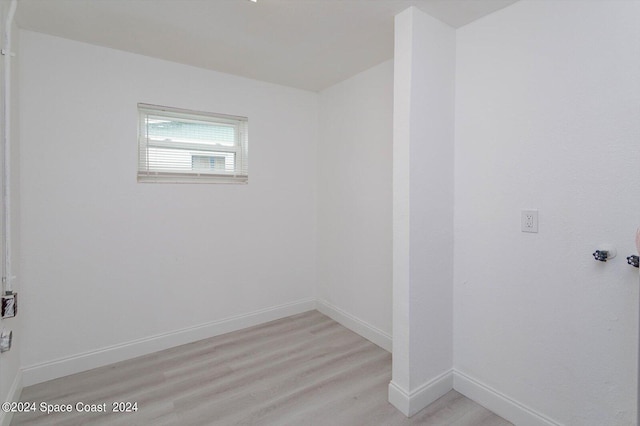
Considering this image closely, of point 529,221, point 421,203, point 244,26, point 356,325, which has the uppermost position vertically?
point 244,26

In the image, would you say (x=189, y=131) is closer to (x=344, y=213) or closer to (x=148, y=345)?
(x=344, y=213)

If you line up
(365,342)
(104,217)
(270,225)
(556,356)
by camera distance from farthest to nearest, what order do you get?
(270,225) < (365,342) < (104,217) < (556,356)

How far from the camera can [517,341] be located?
177 centimetres

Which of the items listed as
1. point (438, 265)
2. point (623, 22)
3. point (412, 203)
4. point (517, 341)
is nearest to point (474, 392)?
point (517, 341)

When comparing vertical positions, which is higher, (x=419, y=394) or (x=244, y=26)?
(x=244, y=26)

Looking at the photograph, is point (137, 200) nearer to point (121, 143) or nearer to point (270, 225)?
point (121, 143)

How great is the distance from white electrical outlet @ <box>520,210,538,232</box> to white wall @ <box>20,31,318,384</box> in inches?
86.3

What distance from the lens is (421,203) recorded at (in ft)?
6.21

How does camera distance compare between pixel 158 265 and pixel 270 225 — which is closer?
pixel 158 265

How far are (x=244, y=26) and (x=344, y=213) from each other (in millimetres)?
1816

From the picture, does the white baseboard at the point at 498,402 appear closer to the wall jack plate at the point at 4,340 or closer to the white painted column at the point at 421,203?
the white painted column at the point at 421,203

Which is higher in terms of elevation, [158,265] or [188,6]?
[188,6]

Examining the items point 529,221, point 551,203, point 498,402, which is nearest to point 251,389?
point 498,402

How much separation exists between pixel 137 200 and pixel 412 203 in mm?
2161
